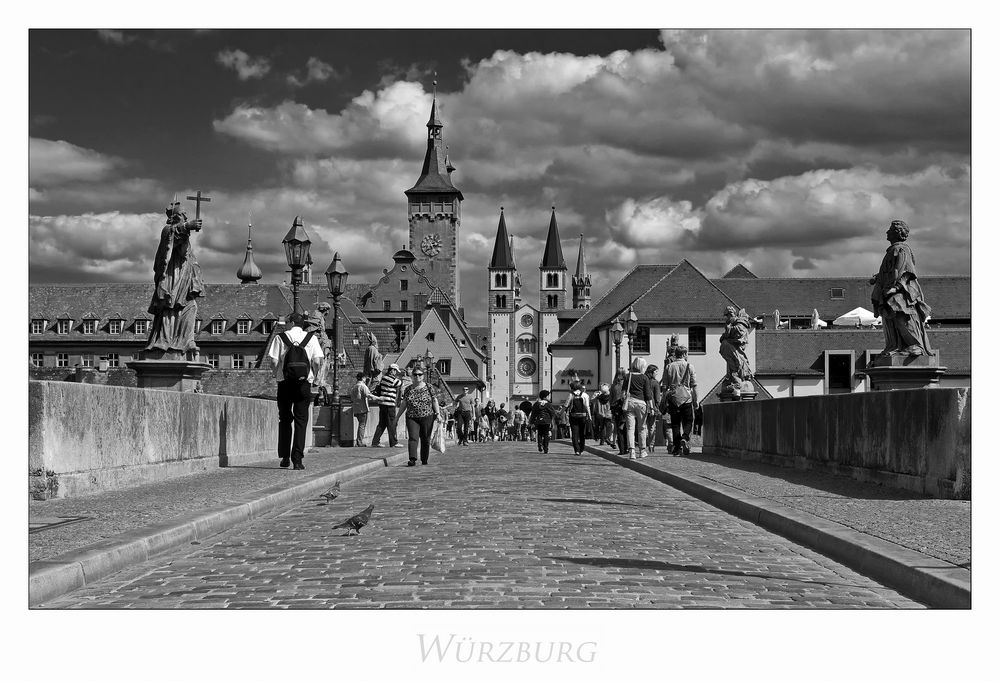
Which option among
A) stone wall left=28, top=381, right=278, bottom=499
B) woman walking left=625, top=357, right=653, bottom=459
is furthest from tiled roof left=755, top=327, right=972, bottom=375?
stone wall left=28, top=381, right=278, bottom=499

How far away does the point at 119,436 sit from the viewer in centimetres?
1183

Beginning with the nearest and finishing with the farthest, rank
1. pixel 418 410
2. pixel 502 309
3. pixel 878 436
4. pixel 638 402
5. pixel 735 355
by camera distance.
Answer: pixel 878 436
pixel 418 410
pixel 638 402
pixel 735 355
pixel 502 309

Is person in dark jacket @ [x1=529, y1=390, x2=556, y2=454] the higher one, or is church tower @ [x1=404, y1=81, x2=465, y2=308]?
church tower @ [x1=404, y1=81, x2=465, y2=308]

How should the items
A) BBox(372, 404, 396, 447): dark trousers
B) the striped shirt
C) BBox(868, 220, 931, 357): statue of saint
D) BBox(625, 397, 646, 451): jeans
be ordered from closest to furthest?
BBox(868, 220, 931, 357): statue of saint < BBox(625, 397, 646, 451): jeans < the striped shirt < BBox(372, 404, 396, 447): dark trousers

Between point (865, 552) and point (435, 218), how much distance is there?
14790 cm

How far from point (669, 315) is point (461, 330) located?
3916 centimetres

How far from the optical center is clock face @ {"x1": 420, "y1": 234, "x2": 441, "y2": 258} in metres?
151

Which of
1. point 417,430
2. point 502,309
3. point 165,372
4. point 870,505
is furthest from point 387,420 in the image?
point 502,309

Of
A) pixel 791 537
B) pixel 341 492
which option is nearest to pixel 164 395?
pixel 341 492

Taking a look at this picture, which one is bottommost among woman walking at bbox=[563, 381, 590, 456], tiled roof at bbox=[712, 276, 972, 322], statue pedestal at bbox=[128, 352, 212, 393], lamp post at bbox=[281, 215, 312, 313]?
Answer: woman walking at bbox=[563, 381, 590, 456]

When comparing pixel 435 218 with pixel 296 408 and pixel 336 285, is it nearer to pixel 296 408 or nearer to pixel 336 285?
pixel 336 285

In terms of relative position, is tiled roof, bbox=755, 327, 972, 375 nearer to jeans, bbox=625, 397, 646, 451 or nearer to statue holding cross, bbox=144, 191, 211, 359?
jeans, bbox=625, 397, 646, 451

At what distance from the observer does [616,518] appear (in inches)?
418
